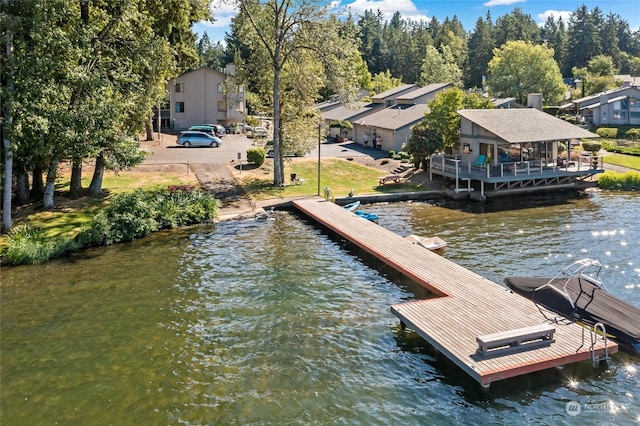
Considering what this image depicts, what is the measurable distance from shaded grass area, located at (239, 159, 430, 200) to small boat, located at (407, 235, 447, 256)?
12.0 m

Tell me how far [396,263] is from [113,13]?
19.7m

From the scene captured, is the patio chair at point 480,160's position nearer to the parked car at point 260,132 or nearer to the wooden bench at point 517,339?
the parked car at point 260,132

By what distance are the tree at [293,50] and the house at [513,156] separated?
8979mm

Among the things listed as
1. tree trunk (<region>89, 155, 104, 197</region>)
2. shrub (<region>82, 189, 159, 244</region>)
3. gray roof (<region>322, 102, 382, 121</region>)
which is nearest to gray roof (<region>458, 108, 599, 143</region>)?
shrub (<region>82, 189, 159, 244</region>)

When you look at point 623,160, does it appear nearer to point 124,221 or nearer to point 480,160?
point 480,160

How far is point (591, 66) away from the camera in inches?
4250

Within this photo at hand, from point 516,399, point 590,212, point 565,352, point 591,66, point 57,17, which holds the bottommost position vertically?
point 516,399

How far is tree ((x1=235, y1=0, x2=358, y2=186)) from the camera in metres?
34.9

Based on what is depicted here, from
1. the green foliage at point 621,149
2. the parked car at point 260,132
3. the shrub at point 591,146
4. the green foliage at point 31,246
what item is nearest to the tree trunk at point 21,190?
the green foliage at point 31,246

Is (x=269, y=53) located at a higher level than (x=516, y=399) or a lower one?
higher

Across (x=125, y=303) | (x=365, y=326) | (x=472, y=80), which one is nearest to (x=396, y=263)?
(x=365, y=326)

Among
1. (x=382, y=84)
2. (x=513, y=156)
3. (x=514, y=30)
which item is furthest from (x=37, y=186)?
(x=514, y=30)

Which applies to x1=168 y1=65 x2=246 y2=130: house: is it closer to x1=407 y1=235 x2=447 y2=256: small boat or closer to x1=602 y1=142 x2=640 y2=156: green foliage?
x1=602 y1=142 x2=640 y2=156: green foliage

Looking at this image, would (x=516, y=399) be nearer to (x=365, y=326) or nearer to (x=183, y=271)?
(x=365, y=326)
